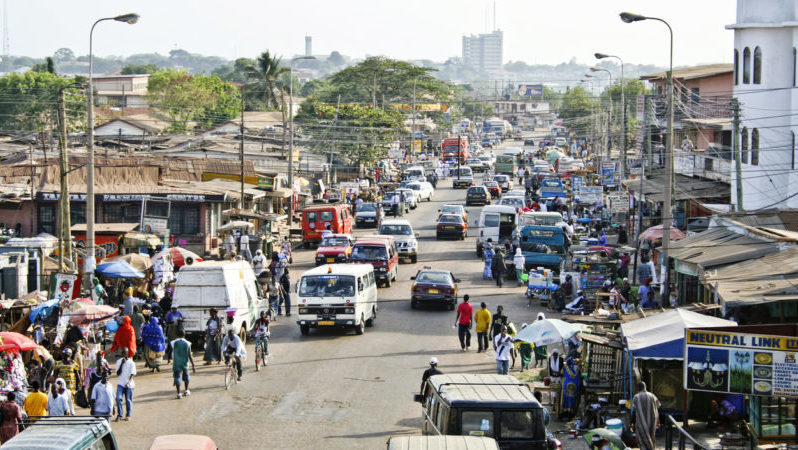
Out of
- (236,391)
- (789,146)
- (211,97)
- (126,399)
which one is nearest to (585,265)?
(789,146)

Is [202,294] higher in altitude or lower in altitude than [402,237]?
lower

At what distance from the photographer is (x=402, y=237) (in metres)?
43.4

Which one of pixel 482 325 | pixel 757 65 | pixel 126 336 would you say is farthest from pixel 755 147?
pixel 126 336

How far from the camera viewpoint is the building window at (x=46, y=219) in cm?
4238

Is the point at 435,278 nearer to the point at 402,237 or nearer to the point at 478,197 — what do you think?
the point at 402,237

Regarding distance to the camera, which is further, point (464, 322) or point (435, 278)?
point (435, 278)

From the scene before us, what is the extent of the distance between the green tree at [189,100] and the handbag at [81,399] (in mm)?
92000

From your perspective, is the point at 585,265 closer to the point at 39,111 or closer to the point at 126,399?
the point at 126,399

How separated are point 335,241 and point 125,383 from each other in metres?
21.8

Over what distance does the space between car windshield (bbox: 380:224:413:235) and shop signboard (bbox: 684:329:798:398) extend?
2812 cm

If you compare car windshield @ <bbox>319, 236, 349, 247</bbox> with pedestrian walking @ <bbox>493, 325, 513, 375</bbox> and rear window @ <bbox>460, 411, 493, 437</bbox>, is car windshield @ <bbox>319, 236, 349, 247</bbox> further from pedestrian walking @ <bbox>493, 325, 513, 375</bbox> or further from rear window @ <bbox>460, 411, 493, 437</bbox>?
rear window @ <bbox>460, 411, 493, 437</bbox>

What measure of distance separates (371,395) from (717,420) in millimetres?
7188

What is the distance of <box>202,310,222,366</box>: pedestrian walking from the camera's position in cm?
2403

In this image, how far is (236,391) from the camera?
71.6 ft
